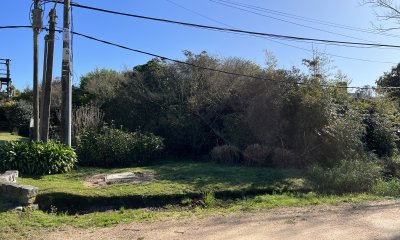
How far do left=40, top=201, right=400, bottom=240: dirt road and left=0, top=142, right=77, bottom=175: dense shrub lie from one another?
511 cm

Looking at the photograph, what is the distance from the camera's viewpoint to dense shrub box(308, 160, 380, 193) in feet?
38.0

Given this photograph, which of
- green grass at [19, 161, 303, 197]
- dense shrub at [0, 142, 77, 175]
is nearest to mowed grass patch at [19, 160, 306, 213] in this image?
green grass at [19, 161, 303, 197]

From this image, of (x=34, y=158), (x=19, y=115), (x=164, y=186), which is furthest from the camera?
(x=19, y=115)

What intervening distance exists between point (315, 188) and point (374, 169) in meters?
2.35

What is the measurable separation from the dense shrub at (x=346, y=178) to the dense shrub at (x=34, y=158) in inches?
295

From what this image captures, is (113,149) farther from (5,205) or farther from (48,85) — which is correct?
(5,205)

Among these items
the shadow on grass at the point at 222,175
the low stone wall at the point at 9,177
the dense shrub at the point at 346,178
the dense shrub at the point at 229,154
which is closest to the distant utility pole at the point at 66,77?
the shadow on grass at the point at 222,175

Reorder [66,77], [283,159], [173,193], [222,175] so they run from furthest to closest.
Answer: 1. [283,159]
2. [66,77]
3. [222,175]
4. [173,193]

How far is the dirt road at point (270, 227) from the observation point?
20.9ft

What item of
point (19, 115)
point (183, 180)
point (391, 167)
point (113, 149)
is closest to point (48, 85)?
point (113, 149)

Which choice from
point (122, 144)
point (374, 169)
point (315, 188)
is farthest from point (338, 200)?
point (122, 144)

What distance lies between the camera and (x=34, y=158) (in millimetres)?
11648

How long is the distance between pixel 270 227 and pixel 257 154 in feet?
24.6

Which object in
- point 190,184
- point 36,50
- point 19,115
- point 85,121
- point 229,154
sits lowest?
point 190,184
